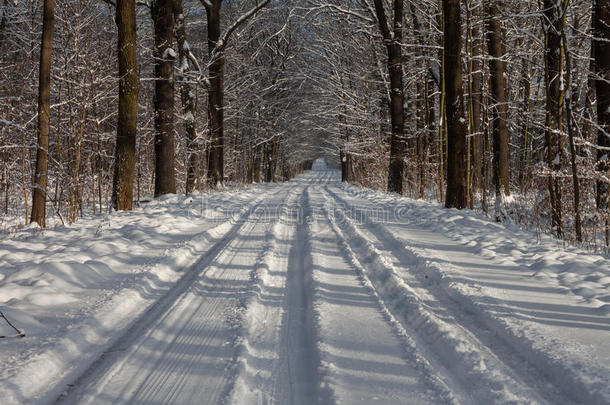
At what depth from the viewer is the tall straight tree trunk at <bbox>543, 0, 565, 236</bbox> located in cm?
717

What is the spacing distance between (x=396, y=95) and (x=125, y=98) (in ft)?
35.8

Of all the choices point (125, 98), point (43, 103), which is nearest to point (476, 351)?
point (125, 98)

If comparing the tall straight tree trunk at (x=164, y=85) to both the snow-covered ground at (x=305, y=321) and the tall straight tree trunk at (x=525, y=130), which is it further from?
the tall straight tree trunk at (x=525, y=130)

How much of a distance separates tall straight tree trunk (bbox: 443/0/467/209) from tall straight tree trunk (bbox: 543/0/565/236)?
2.28 metres

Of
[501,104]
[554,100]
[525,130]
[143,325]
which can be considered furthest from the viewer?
[525,130]

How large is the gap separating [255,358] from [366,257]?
3207 millimetres

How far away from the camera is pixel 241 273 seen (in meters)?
5.07

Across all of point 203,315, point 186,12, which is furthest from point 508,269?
point 186,12

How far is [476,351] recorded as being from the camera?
295 centimetres

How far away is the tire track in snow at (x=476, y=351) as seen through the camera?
246 centimetres

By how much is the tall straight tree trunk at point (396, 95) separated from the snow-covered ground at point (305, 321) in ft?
31.3

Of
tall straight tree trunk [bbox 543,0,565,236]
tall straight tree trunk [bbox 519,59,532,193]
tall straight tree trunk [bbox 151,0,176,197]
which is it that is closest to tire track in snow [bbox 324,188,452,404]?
tall straight tree trunk [bbox 543,0,565,236]

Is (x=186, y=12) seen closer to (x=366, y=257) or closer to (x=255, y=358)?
(x=366, y=257)

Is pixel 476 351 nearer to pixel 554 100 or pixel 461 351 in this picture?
pixel 461 351
